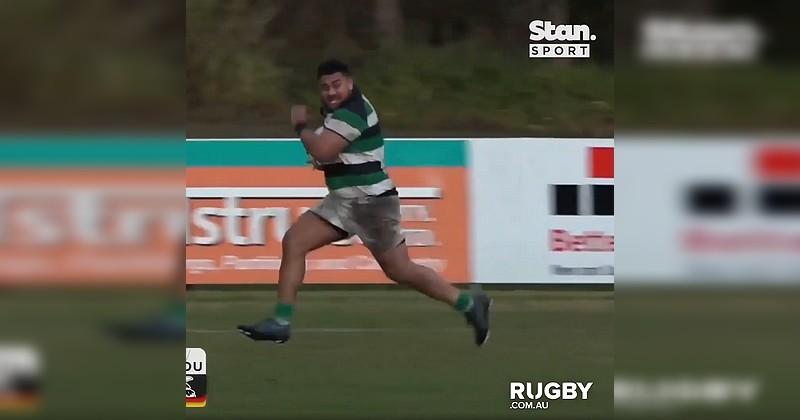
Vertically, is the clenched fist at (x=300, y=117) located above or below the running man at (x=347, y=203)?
above

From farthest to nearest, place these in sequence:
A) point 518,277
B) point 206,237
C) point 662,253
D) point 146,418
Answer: point 518,277
point 206,237
point 662,253
point 146,418

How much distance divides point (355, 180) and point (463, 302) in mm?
839

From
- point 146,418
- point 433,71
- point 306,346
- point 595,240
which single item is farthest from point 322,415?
point 595,240

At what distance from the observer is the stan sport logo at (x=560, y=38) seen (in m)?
4.56

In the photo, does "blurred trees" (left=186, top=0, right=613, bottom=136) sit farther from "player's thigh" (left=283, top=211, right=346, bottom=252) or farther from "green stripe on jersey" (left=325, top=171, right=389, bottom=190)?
"player's thigh" (left=283, top=211, right=346, bottom=252)

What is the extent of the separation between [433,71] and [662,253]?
2527 mm

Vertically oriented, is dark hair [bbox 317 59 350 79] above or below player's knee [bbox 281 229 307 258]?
above

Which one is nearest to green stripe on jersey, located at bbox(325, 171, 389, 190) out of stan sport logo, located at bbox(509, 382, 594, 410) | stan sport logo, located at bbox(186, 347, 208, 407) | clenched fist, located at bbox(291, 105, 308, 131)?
clenched fist, located at bbox(291, 105, 308, 131)

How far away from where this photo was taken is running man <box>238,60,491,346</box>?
491 cm

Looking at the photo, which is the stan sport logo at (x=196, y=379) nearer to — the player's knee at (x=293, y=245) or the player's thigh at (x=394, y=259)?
the player's knee at (x=293, y=245)

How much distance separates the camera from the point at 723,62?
141 inches

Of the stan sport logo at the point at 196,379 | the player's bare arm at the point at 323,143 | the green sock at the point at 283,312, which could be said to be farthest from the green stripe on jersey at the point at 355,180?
the stan sport logo at the point at 196,379

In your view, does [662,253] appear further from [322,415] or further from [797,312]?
[322,415]

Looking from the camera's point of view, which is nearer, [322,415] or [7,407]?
[7,407]
